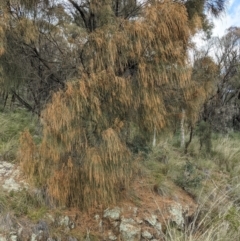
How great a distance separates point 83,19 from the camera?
4461 millimetres

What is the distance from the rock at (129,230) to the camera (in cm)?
353

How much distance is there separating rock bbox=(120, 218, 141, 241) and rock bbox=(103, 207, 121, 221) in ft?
0.27

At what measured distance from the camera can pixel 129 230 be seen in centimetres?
358

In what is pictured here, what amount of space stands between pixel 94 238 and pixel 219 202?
167 centimetres

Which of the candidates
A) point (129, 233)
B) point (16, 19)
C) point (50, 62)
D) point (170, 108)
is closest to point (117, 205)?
point (129, 233)

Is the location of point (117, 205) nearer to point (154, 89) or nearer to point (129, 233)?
point (129, 233)

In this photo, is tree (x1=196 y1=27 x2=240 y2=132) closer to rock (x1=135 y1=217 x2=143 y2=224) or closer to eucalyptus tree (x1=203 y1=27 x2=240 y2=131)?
eucalyptus tree (x1=203 y1=27 x2=240 y2=131)

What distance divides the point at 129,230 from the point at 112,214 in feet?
0.89

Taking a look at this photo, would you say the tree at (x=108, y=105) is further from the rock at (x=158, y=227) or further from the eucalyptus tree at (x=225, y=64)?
the eucalyptus tree at (x=225, y=64)

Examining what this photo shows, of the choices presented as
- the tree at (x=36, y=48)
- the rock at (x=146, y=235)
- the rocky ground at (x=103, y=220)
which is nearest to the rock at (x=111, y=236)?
the rocky ground at (x=103, y=220)

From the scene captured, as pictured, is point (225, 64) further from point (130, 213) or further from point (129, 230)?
point (129, 230)

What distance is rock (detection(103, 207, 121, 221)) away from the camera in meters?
3.70

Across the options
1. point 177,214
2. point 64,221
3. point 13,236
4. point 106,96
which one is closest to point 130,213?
point 177,214

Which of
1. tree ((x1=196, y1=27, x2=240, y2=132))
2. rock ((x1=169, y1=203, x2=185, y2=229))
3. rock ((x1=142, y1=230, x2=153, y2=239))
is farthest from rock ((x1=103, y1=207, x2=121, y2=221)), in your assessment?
tree ((x1=196, y1=27, x2=240, y2=132))
